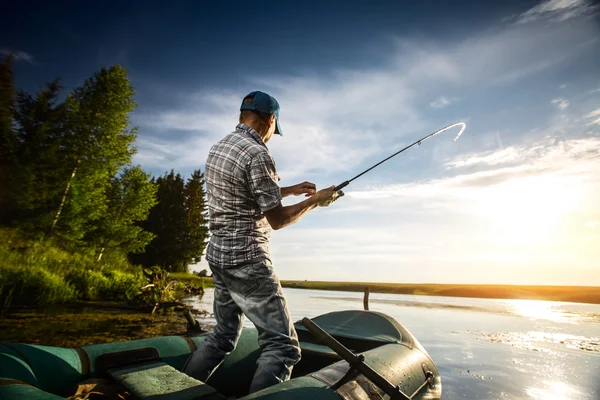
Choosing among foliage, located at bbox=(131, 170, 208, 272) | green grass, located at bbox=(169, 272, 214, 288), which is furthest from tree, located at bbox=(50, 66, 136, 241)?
foliage, located at bbox=(131, 170, 208, 272)

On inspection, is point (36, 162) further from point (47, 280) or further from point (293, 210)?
point (293, 210)

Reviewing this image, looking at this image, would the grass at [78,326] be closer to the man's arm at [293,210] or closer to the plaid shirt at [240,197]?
the plaid shirt at [240,197]

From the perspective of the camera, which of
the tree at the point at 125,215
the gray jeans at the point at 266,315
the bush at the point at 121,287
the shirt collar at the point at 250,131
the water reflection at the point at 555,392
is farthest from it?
the tree at the point at 125,215

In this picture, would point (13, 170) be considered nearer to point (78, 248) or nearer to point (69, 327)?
point (78, 248)

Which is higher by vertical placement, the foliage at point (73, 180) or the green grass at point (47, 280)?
the foliage at point (73, 180)

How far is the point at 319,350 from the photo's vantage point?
376 centimetres

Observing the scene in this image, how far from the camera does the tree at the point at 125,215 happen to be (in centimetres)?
2159

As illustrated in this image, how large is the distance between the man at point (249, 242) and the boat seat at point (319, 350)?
1566 mm

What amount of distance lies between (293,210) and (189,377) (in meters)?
1.28

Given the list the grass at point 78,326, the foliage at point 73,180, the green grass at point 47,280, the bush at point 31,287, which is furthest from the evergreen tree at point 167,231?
the grass at point 78,326

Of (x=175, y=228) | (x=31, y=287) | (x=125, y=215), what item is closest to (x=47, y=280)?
(x=31, y=287)

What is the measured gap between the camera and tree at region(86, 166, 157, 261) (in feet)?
70.8

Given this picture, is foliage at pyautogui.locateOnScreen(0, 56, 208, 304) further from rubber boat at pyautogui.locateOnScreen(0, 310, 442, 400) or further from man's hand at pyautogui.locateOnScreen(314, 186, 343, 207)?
man's hand at pyautogui.locateOnScreen(314, 186, 343, 207)

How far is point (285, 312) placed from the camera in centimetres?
213
